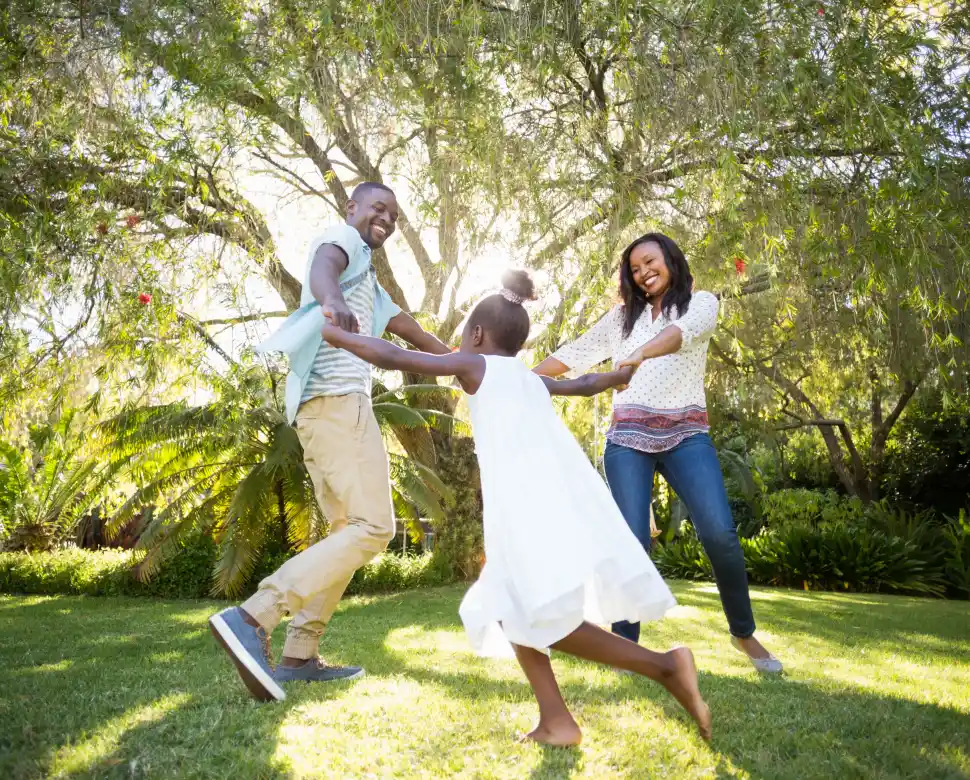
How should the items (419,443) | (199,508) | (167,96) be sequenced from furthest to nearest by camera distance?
1. (419,443)
2. (199,508)
3. (167,96)

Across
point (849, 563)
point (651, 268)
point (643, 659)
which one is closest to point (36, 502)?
point (849, 563)

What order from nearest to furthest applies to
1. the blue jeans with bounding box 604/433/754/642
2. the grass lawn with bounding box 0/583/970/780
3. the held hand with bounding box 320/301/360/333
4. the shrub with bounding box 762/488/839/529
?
1. the grass lawn with bounding box 0/583/970/780
2. the held hand with bounding box 320/301/360/333
3. the blue jeans with bounding box 604/433/754/642
4. the shrub with bounding box 762/488/839/529

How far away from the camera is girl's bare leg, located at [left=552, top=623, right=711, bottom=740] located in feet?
8.79

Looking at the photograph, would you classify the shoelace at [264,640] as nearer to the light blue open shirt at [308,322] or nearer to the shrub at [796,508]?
the light blue open shirt at [308,322]

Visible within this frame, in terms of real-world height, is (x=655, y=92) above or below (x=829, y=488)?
above

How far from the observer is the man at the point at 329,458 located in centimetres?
338


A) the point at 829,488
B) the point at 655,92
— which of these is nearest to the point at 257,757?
the point at 655,92

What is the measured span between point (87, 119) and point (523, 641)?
565cm

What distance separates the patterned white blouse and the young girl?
1100 mm

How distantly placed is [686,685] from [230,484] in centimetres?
1011

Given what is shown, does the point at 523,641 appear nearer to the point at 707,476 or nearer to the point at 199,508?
the point at 707,476

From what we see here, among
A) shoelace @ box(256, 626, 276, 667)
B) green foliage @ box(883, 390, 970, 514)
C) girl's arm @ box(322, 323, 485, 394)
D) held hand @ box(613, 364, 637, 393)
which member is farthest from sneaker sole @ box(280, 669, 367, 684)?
green foliage @ box(883, 390, 970, 514)

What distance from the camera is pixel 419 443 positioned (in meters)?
12.6

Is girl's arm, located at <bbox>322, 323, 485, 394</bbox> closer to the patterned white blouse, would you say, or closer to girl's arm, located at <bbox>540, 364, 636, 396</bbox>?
girl's arm, located at <bbox>540, 364, 636, 396</bbox>
